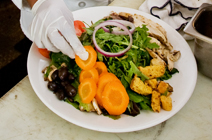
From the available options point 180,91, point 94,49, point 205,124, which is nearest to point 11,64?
point 94,49

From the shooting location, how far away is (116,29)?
47.6 inches

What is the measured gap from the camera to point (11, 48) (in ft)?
7.32

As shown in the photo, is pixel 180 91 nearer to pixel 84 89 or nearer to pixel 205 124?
pixel 205 124

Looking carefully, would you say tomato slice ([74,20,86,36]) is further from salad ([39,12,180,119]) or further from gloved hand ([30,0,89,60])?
gloved hand ([30,0,89,60])

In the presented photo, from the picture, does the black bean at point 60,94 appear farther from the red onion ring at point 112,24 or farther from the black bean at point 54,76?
the red onion ring at point 112,24

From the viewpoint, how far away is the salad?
37.1 inches

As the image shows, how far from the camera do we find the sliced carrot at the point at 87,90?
941mm

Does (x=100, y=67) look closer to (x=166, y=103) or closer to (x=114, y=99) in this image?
(x=114, y=99)

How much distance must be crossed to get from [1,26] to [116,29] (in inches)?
74.6

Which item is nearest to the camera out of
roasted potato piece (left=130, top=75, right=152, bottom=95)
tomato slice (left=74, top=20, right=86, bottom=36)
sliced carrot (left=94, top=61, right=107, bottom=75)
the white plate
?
the white plate

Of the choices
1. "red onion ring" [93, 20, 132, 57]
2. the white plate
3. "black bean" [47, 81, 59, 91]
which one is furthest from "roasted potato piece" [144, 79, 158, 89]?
"black bean" [47, 81, 59, 91]

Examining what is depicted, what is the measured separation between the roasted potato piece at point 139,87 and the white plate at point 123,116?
0.34 feet

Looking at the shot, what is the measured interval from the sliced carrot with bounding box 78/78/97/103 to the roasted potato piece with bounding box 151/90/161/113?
0.29 m

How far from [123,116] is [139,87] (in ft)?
0.54
